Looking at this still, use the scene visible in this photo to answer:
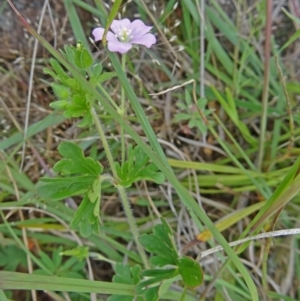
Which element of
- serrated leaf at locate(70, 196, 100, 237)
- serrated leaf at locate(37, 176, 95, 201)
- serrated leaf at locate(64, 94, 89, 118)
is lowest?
serrated leaf at locate(70, 196, 100, 237)

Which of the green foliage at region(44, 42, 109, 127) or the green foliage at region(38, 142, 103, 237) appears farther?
the green foliage at region(38, 142, 103, 237)

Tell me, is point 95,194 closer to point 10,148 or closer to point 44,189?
point 44,189

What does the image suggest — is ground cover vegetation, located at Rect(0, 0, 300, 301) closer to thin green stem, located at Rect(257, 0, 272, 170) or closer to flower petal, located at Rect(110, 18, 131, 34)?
thin green stem, located at Rect(257, 0, 272, 170)

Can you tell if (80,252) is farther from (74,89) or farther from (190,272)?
(74,89)

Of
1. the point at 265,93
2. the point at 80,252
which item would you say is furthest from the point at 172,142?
the point at 80,252

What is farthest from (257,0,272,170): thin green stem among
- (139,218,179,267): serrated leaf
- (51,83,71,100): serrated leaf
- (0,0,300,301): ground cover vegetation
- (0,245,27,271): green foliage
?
(0,245,27,271): green foliage

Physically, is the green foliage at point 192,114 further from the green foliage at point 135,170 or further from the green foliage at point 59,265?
the green foliage at point 59,265

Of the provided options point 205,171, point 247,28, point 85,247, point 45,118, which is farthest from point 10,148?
point 247,28
